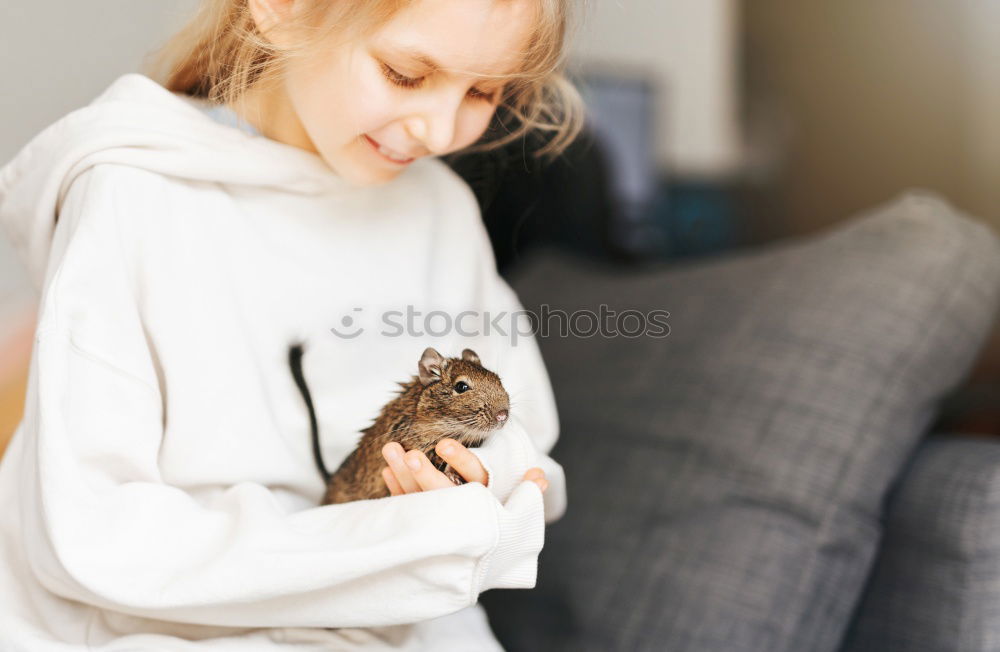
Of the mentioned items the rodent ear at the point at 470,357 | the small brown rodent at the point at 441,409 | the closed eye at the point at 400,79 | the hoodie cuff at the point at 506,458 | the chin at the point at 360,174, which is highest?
the closed eye at the point at 400,79

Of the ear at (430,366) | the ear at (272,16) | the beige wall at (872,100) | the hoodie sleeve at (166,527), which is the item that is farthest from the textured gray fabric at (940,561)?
the beige wall at (872,100)

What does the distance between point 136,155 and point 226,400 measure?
0.20 meters

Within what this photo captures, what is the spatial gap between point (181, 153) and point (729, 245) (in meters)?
2.17

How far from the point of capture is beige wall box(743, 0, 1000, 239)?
2195 millimetres

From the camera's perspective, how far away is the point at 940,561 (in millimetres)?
938

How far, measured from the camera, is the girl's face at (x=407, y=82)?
663mm

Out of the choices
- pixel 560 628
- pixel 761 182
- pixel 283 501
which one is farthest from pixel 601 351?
pixel 761 182

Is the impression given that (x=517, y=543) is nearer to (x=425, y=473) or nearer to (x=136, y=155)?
(x=425, y=473)

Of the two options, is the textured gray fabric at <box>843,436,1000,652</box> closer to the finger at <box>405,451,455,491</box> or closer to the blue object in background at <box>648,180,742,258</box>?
the finger at <box>405,451,455,491</box>

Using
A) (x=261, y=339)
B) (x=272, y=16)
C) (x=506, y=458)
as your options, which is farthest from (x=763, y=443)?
(x=272, y=16)

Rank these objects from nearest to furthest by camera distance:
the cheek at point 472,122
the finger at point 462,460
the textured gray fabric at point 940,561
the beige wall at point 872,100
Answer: the finger at point 462,460 → the cheek at point 472,122 → the textured gray fabric at point 940,561 → the beige wall at point 872,100

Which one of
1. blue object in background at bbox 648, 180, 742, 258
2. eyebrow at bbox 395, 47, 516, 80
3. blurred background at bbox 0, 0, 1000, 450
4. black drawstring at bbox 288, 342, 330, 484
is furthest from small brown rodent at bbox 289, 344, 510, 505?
blue object in background at bbox 648, 180, 742, 258

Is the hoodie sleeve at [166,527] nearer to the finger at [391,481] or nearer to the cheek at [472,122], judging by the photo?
the finger at [391,481]

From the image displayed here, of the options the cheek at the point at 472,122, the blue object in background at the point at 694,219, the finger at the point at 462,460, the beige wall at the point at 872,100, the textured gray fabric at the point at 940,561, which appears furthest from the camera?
the blue object in background at the point at 694,219
